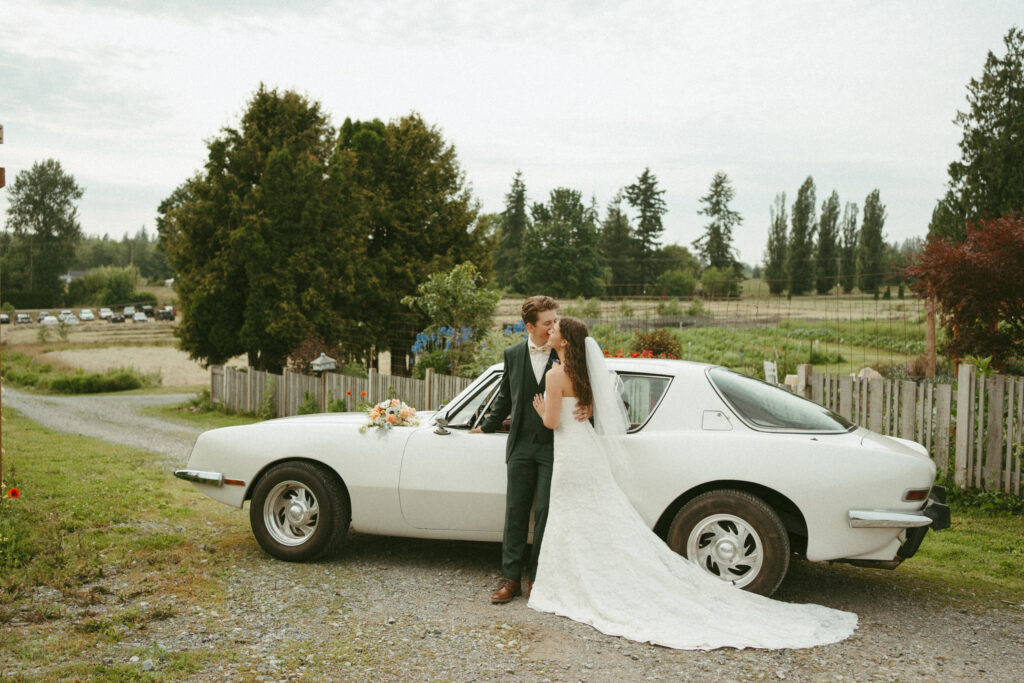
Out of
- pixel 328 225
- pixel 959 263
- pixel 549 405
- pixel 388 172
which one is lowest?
pixel 549 405

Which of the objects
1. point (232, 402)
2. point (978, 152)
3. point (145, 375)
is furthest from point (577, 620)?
point (145, 375)

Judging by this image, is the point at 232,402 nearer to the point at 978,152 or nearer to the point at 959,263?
the point at 959,263

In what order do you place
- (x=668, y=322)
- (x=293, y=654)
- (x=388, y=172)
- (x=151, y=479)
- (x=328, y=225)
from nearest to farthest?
(x=293, y=654)
(x=151, y=479)
(x=328, y=225)
(x=388, y=172)
(x=668, y=322)

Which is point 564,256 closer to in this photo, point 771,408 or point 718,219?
point 718,219

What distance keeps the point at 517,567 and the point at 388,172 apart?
24483 mm

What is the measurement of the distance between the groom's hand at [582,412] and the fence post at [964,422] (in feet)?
18.0

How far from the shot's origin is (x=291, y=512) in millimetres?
6027

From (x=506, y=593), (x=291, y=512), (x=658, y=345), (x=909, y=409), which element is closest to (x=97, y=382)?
(x=658, y=345)

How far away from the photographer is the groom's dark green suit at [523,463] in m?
5.26

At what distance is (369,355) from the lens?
2542 cm

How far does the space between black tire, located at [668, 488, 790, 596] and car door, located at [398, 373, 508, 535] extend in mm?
1276

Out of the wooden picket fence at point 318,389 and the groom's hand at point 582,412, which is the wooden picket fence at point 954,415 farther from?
the wooden picket fence at point 318,389

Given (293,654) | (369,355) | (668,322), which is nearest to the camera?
(293,654)

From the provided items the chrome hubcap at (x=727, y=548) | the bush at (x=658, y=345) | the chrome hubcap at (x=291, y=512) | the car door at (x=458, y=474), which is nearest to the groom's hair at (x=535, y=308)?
the car door at (x=458, y=474)
